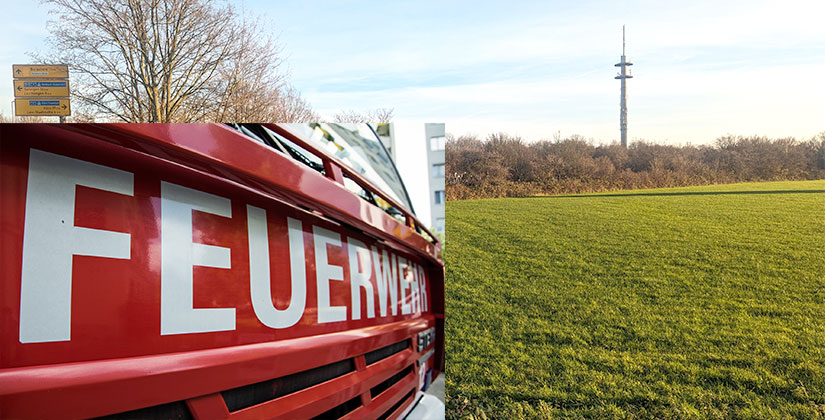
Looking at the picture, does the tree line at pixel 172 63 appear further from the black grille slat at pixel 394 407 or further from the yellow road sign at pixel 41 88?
the black grille slat at pixel 394 407

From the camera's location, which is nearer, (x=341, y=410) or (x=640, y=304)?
(x=341, y=410)

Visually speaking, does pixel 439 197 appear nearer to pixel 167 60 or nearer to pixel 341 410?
pixel 341 410

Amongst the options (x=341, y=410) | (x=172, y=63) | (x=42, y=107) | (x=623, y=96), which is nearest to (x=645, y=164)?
(x=623, y=96)

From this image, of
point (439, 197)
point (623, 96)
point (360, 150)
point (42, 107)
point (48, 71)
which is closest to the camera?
point (360, 150)

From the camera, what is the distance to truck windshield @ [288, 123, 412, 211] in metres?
1.40

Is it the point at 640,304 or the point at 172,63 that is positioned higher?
the point at 172,63

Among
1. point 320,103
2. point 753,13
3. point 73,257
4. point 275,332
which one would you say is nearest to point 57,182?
point 73,257

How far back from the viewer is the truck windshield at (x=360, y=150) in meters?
1.40

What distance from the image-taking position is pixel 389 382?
1.57 meters

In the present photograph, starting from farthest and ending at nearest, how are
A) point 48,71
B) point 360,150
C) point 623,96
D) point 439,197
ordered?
point 623,96 → point 48,71 → point 439,197 → point 360,150

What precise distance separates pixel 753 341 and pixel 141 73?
5184 mm

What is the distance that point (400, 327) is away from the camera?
1654mm

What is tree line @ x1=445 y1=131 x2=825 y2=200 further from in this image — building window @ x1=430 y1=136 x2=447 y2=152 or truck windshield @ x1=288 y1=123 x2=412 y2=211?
truck windshield @ x1=288 y1=123 x2=412 y2=211

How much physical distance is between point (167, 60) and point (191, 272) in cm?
296
